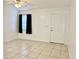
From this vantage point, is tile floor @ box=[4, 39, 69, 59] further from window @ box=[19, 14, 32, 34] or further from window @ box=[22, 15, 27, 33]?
window @ box=[22, 15, 27, 33]

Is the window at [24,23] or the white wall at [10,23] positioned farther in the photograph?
the window at [24,23]

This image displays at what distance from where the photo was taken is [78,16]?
1.31 meters

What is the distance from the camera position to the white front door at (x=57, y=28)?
23.7 ft

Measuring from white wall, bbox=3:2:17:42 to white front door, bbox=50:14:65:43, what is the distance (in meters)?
2.95

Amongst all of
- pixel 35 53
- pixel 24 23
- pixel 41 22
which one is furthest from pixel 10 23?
pixel 35 53

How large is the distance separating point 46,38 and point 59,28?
1.19m

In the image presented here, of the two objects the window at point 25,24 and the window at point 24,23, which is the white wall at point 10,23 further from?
the window at point 24,23

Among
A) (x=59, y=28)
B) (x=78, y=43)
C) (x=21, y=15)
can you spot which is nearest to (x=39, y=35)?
(x=59, y=28)

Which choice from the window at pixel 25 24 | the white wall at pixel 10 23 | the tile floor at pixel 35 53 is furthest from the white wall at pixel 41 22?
the tile floor at pixel 35 53

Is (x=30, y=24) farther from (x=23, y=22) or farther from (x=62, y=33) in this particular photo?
(x=62, y=33)

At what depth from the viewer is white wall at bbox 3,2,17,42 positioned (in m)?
7.51

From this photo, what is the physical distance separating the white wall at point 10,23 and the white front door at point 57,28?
9.67ft

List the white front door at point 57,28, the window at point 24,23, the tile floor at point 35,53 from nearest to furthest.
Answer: the tile floor at point 35,53, the white front door at point 57,28, the window at point 24,23

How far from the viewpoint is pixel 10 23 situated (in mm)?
8008
